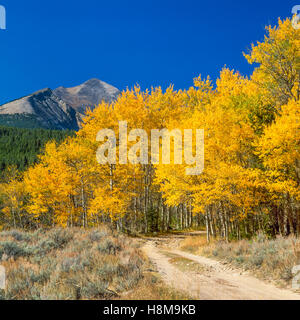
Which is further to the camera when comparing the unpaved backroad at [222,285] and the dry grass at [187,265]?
the dry grass at [187,265]

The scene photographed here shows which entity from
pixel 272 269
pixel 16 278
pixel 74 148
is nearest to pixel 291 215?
pixel 272 269

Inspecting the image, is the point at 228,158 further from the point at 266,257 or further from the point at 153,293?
the point at 153,293

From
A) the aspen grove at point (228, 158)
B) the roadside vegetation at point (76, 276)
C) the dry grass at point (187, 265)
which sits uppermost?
the aspen grove at point (228, 158)

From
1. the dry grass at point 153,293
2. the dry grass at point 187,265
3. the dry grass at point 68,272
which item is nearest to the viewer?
the dry grass at point 153,293

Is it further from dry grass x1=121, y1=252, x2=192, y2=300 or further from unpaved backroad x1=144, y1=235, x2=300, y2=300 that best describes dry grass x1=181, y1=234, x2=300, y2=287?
dry grass x1=121, y1=252, x2=192, y2=300

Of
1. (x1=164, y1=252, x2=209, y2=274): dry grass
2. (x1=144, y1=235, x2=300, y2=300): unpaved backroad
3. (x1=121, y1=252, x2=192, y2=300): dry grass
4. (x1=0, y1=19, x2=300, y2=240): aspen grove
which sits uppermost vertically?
(x1=0, y1=19, x2=300, y2=240): aspen grove

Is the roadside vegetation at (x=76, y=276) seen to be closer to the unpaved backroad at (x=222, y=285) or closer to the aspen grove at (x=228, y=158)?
the unpaved backroad at (x=222, y=285)

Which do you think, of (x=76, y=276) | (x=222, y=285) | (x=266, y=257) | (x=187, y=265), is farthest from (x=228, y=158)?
(x=76, y=276)

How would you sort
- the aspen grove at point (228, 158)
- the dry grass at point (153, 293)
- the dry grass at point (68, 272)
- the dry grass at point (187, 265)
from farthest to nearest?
the aspen grove at point (228, 158), the dry grass at point (187, 265), the dry grass at point (68, 272), the dry grass at point (153, 293)

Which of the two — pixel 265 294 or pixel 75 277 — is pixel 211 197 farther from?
pixel 75 277

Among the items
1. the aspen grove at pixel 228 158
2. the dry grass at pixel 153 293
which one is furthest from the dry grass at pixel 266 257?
the dry grass at pixel 153 293

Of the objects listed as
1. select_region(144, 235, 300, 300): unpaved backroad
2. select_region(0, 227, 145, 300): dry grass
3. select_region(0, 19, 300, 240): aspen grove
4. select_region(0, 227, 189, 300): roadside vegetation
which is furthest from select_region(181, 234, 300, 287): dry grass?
select_region(0, 227, 145, 300): dry grass

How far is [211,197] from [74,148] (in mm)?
13694

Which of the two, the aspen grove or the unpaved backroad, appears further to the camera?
the aspen grove
